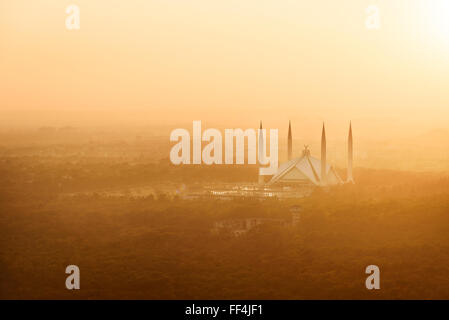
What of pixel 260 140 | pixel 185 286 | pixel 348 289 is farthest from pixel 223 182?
pixel 348 289

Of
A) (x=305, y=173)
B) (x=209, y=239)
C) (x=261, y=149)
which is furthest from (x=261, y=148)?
(x=209, y=239)

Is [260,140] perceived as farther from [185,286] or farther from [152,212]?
[185,286]

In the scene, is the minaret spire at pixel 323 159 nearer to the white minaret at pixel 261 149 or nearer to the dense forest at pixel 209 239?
the dense forest at pixel 209 239

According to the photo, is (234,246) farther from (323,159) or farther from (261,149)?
(323,159)

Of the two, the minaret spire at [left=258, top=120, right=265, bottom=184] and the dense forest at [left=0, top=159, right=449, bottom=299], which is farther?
the minaret spire at [left=258, top=120, right=265, bottom=184]

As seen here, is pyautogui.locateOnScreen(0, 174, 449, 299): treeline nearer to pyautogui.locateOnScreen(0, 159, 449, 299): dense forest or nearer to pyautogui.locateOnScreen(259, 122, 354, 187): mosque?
A: pyautogui.locateOnScreen(0, 159, 449, 299): dense forest

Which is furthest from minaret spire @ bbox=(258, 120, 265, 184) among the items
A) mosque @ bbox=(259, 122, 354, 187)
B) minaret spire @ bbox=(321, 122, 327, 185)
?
minaret spire @ bbox=(321, 122, 327, 185)
